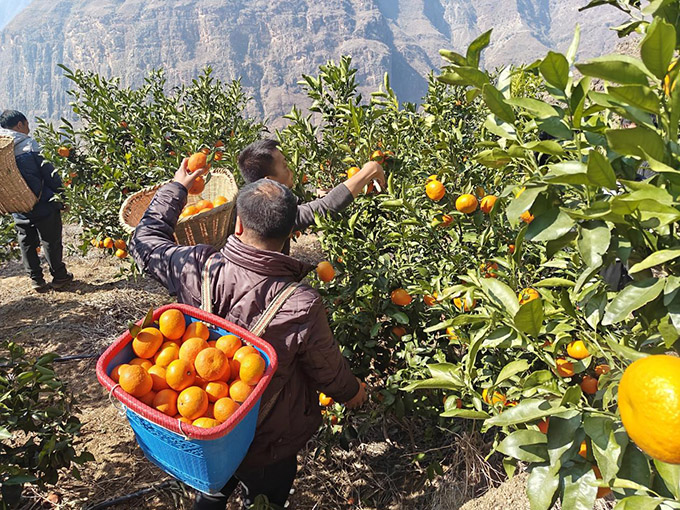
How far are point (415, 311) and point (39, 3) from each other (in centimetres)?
15514

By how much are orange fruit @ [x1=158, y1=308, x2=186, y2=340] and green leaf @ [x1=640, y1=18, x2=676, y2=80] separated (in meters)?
1.21

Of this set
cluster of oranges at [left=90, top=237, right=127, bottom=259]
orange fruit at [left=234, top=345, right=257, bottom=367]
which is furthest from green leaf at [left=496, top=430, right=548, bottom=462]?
cluster of oranges at [left=90, top=237, right=127, bottom=259]

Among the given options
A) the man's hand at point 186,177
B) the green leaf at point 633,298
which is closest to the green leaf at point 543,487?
the green leaf at point 633,298

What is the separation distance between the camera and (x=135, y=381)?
3.79ft

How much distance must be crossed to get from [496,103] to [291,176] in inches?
A: 54.4

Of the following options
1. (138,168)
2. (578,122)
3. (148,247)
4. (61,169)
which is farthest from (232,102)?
(578,122)

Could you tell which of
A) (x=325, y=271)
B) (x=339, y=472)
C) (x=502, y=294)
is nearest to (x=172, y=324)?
(x=325, y=271)

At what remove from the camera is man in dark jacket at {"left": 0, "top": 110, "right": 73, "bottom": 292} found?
12.2ft

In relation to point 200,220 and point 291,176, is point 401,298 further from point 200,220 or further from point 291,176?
point 200,220

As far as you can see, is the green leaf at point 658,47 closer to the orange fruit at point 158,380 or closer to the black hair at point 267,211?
the black hair at point 267,211

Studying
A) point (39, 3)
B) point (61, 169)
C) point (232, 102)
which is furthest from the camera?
point (39, 3)

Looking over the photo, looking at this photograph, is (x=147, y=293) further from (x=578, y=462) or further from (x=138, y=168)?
(x=578, y=462)

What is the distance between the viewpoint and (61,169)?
11.4 feet

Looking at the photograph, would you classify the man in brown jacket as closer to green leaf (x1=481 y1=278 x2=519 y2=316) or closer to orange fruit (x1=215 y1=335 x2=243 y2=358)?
orange fruit (x1=215 y1=335 x2=243 y2=358)
